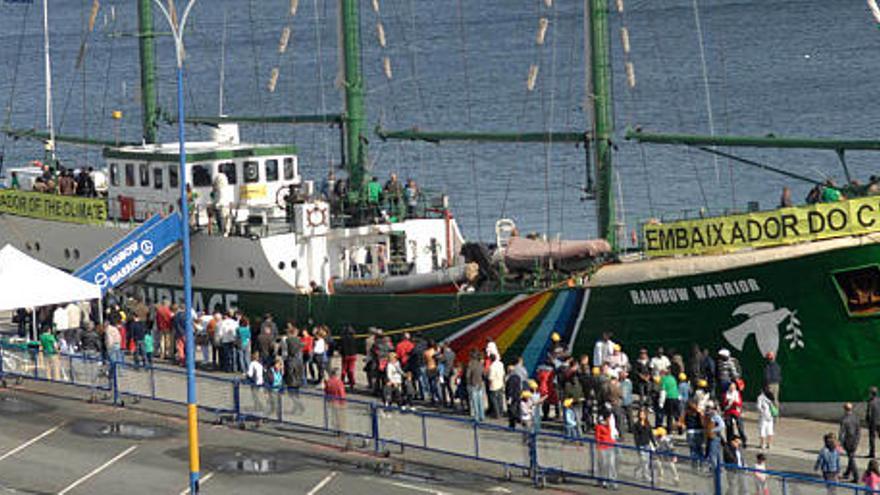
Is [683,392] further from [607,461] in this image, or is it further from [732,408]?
[607,461]

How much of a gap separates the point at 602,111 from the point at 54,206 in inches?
654

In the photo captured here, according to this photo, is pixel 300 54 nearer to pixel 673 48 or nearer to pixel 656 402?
pixel 673 48

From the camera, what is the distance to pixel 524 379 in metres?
32.0

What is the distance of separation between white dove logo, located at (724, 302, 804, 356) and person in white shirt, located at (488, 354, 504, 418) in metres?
4.38

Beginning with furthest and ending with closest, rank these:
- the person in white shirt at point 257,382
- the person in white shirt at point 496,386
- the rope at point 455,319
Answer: the rope at point 455,319, the person in white shirt at point 496,386, the person in white shirt at point 257,382

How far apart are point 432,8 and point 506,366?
11647 centimetres

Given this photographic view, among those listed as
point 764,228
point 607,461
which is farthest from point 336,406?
point 764,228

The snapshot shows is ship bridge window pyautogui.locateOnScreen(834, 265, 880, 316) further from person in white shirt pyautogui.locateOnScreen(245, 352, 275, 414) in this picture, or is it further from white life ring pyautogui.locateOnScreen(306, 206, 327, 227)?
white life ring pyautogui.locateOnScreen(306, 206, 327, 227)

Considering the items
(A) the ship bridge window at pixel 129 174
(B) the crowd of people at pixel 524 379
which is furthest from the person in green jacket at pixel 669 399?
(A) the ship bridge window at pixel 129 174

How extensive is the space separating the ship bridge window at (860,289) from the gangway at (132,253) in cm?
1466

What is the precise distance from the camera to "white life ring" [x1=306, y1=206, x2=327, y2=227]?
40200 millimetres

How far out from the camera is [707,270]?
33.2 meters

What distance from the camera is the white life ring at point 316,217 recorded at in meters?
40.2

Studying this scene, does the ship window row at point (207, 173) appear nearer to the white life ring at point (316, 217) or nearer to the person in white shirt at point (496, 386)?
the white life ring at point (316, 217)
